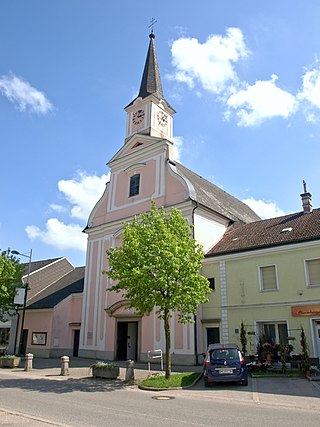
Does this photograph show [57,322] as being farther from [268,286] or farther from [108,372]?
[268,286]

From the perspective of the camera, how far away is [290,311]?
1916 centimetres

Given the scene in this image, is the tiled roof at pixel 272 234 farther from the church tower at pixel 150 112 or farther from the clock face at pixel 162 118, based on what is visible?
the clock face at pixel 162 118

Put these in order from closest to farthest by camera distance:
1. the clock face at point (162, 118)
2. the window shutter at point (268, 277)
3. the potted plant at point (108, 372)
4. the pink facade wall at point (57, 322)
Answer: the potted plant at point (108, 372) < the window shutter at point (268, 277) < the pink facade wall at point (57, 322) < the clock face at point (162, 118)

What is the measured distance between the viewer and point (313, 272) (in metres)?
19.2

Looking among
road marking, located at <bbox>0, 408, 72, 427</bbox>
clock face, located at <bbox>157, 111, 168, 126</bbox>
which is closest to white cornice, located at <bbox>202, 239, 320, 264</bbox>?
clock face, located at <bbox>157, 111, 168, 126</bbox>

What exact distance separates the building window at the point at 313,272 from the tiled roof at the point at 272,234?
1.19 metres

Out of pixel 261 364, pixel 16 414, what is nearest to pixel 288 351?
pixel 261 364

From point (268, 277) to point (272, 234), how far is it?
9.16 feet

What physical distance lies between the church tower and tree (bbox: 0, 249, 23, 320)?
44.0 feet

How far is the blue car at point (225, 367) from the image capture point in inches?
527

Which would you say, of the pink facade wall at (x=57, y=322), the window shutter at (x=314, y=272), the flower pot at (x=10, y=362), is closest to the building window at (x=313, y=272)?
the window shutter at (x=314, y=272)

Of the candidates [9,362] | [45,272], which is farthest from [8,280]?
[45,272]

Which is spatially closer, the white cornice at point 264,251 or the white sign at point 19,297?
the white cornice at point 264,251

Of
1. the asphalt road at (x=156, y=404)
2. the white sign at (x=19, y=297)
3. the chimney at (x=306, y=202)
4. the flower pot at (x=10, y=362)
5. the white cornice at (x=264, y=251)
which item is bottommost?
the asphalt road at (x=156, y=404)
